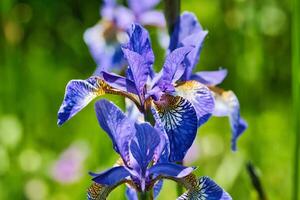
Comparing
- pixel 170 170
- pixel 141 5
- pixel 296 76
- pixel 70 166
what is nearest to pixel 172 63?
pixel 170 170

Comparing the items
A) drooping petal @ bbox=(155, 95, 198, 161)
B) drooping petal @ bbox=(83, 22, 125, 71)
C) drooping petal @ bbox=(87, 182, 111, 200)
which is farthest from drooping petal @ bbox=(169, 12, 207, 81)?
drooping petal @ bbox=(83, 22, 125, 71)

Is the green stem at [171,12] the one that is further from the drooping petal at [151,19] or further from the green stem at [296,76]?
the drooping petal at [151,19]

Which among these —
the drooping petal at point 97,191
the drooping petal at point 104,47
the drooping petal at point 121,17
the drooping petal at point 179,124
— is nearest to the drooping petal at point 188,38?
the drooping petal at point 179,124

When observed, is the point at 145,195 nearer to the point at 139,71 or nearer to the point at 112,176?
the point at 112,176

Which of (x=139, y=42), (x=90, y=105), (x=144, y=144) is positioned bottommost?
(x=90, y=105)

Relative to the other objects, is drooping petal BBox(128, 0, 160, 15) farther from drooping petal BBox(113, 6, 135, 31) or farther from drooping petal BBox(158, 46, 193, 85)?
drooping petal BBox(158, 46, 193, 85)

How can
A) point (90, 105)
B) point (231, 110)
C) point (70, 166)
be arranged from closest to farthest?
point (231, 110), point (70, 166), point (90, 105)

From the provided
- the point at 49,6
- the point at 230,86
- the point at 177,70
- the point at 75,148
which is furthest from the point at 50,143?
the point at 177,70
